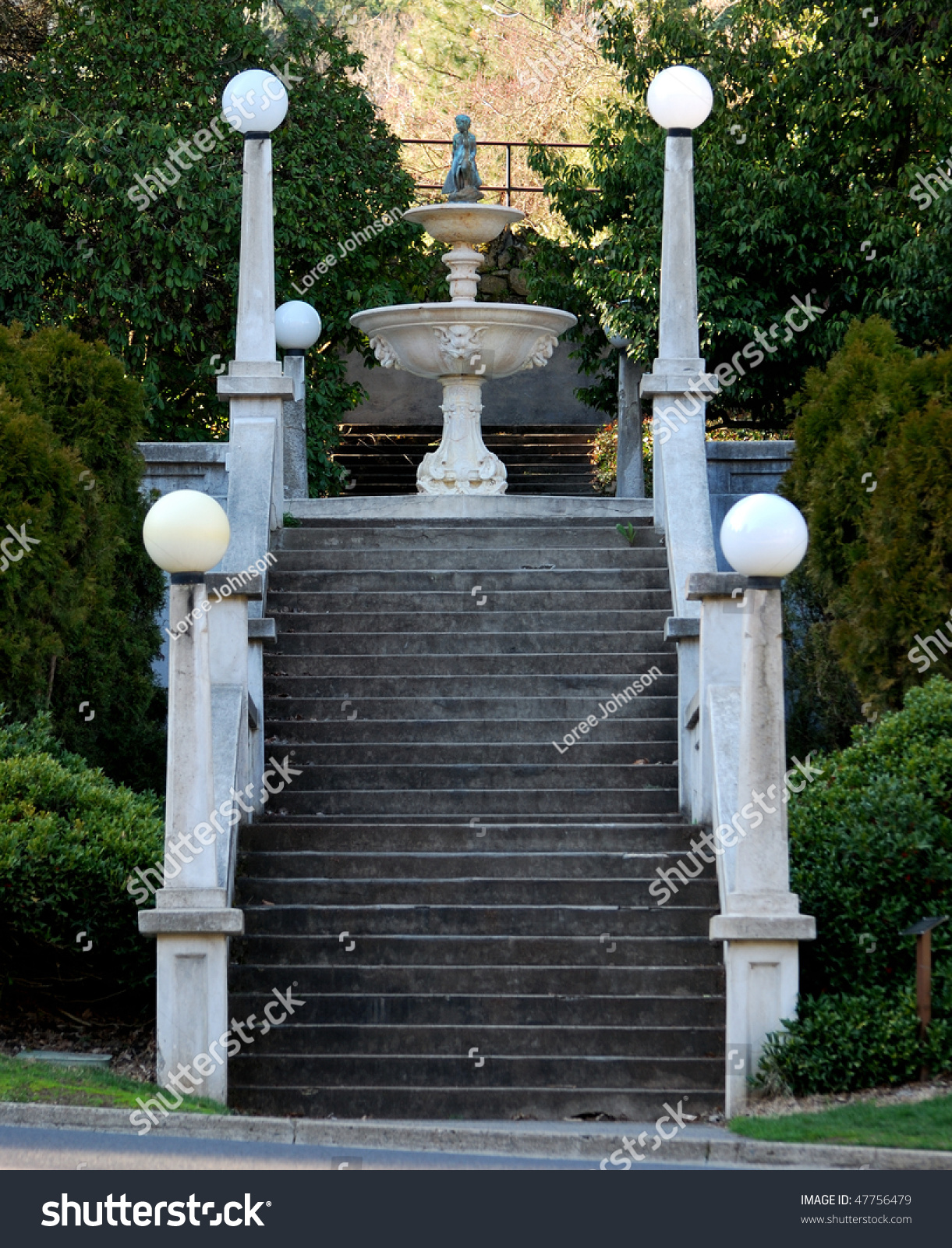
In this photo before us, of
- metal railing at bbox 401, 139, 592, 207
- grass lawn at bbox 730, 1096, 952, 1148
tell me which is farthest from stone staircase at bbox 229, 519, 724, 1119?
metal railing at bbox 401, 139, 592, 207

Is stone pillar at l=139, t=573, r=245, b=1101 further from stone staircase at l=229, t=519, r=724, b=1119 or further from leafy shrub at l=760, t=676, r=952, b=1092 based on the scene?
leafy shrub at l=760, t=676, r=952, b=1092

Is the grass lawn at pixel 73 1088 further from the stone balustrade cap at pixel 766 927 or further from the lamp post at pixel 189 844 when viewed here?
the stone balustrade cap at pixel 766 927

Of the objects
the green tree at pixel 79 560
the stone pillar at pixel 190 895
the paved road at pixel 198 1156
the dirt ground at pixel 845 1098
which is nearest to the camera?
the paved road at pixel 198 1156

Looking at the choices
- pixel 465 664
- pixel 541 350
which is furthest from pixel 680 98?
pixel 465 664

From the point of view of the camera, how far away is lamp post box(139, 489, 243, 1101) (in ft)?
23.4

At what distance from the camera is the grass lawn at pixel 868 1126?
5977 mm

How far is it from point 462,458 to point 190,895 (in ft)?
19.8

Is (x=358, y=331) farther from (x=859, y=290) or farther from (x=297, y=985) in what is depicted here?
(x=297, y=985)

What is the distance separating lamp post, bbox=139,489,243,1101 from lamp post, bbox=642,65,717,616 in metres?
3.95

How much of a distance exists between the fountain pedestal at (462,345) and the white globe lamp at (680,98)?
2127 millimetres

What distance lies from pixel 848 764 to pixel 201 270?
9.18 meters

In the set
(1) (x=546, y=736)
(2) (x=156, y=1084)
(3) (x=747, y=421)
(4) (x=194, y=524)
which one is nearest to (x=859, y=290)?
(3) (x=747, y=421)

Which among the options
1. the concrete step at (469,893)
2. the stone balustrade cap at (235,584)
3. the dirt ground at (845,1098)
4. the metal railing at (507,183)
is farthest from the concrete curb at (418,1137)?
the metal railing at (507,183)

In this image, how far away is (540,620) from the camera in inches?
406
